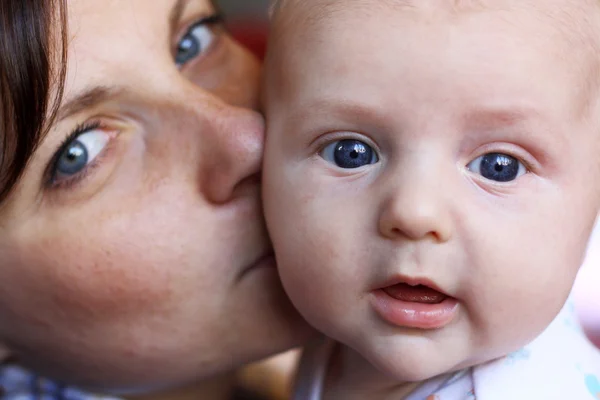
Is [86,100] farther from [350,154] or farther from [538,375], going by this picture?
[538,375]

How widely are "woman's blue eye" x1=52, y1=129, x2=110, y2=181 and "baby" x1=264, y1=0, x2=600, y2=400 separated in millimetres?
299

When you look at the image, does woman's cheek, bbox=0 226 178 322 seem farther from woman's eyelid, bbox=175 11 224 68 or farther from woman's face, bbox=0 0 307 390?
woman's eyelid, bbox=175 11 224 68

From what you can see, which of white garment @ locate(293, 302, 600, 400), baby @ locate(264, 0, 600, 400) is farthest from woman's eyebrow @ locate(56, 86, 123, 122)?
white garment @ locate(293, 302, 600, 400)

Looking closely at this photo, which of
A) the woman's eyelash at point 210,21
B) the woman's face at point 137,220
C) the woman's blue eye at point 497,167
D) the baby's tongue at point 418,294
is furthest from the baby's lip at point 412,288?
the woman's eyelash at point 210,21

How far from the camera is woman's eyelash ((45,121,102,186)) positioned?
1.19m

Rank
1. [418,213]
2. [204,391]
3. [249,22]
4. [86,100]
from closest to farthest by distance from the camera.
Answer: [418,213]
[86,100]
[204,391]
[249,22]

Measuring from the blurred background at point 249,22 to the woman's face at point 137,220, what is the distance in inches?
48.9

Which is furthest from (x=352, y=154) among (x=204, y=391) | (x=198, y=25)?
(x=204, y=391)

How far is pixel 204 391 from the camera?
154cm

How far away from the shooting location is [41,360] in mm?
1344

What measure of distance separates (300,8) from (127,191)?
1.15 feet

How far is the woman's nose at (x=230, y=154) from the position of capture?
1193 mm

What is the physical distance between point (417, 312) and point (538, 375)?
0.20 meters

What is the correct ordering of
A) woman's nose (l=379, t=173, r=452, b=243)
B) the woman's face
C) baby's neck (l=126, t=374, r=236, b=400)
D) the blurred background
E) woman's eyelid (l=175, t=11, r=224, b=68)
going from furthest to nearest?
the blurred background
baby's neck (l=126, t=374, r=236, b=400)
woman's eyelid (l=175, t=11, r=224, b=68)
the woman's face
woman's nose (l=379, t=173, r=452, b=243)
